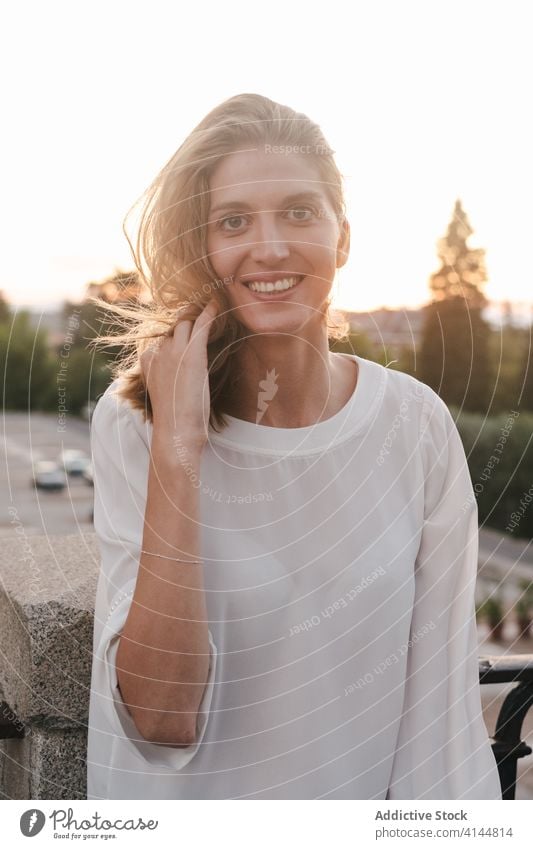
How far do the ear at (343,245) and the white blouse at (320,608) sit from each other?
0.42 ft

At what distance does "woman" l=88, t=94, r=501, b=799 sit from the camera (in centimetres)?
78

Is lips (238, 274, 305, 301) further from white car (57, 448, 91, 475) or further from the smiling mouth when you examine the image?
white car (57, 448, 91, 475)

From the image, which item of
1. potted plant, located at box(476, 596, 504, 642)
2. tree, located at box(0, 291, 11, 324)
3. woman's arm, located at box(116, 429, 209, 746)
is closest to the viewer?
woman's arm, located at box(116, 429, 209, 746)

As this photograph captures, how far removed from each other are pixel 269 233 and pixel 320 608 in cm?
37

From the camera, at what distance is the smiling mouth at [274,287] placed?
2.77 ft

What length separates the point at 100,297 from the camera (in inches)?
38.8

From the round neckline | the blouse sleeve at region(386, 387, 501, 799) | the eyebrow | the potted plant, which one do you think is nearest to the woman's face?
the eyebrow

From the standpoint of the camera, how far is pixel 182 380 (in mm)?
799

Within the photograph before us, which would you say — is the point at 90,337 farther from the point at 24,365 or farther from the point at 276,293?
the point at 276,293

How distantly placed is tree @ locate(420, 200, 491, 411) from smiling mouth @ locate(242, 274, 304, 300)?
24 centimetres

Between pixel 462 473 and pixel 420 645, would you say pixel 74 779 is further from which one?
pixel 462 473

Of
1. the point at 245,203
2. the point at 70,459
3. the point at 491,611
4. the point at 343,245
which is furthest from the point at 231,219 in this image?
the point at 491,611

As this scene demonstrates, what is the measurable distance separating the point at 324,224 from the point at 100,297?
0.28 m
